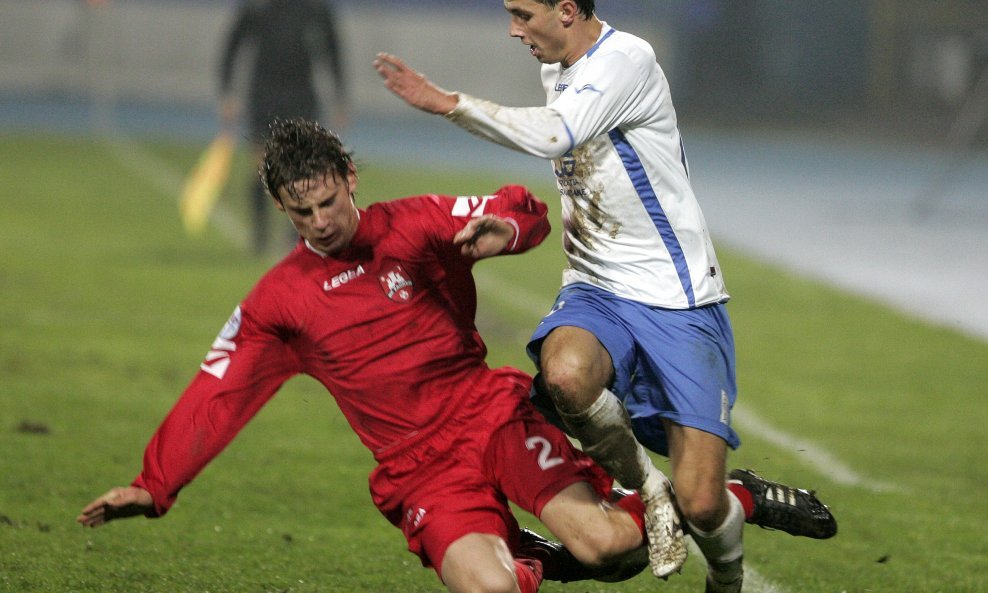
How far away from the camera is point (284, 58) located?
12438 millimetres

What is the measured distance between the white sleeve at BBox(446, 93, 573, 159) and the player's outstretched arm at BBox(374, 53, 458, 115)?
0.04m

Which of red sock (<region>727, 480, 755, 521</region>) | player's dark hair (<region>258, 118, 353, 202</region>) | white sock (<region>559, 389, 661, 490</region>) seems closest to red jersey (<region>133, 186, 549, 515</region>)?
player's dark hair (<region>258, 118, 353, 202</region>)

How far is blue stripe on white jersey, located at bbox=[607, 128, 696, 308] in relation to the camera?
4383mm

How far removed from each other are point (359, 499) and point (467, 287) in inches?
68.7

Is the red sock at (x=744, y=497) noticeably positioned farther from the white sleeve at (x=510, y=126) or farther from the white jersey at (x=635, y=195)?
the white sleeve at (x=510, y=126)

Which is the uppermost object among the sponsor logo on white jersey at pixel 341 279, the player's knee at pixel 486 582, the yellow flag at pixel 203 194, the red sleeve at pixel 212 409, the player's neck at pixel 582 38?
the player's neck at pixel 582 38

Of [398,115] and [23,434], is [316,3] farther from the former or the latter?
[398,115]

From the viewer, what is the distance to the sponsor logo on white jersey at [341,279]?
4324 mm

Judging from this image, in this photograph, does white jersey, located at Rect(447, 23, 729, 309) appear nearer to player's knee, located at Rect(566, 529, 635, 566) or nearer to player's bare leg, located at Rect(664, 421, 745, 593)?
player's bare leg, located at Rect(664, 421, 745, 593)

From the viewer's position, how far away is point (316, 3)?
12.8 metres

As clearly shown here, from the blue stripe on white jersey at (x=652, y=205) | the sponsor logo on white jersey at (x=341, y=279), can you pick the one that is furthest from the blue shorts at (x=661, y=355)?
the sponsor logo on white jersey at (x=341, y=279)

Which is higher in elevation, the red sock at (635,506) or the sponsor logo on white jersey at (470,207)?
the sponsor logo on white jersey at (470,207)

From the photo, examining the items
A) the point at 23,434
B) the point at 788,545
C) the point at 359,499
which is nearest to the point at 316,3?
the point at 23,434

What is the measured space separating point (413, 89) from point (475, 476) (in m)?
1.19
